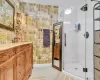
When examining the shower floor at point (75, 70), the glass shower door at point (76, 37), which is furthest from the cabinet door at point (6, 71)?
the glass shower door at point (76, 37)

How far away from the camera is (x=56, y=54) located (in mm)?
4902

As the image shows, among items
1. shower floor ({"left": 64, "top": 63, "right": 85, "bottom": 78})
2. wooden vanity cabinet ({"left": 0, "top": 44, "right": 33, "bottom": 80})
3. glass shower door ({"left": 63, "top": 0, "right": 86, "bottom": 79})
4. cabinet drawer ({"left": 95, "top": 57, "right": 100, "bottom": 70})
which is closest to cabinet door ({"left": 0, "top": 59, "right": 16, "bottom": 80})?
wooden vanity cabinet ({"left": 0, "top": 44, "right": 33, "bottom": 80})

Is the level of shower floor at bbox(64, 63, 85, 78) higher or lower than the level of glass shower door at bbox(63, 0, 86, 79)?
lower

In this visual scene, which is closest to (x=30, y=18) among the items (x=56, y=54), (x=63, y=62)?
(x=56, y=54)

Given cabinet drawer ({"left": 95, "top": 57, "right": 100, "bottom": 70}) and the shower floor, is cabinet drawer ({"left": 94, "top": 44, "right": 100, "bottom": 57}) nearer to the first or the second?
cabinet drawer ({"left": 95, "top": 57, "right": 100, "bottom": 70})

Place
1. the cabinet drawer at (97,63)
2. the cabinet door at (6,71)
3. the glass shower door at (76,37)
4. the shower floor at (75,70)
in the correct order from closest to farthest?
the cabinet door at (6,71) → the cabinet drawer at (97,63) → the shower floor at (75,70) → the glass shower door at (76,37)

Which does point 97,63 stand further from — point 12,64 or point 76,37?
point 76,37

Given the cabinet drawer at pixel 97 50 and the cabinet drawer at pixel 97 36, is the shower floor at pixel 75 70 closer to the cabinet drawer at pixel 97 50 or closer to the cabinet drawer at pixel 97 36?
the cabinet drawer at pixel 97 50

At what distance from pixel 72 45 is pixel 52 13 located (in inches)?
66.2

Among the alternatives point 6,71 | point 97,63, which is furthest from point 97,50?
point 6,71

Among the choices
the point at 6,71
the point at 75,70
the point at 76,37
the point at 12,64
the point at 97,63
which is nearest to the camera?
the point at 6,71

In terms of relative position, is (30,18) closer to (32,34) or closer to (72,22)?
(32,34)

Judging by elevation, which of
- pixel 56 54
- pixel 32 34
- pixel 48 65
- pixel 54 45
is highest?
pixel 32 34

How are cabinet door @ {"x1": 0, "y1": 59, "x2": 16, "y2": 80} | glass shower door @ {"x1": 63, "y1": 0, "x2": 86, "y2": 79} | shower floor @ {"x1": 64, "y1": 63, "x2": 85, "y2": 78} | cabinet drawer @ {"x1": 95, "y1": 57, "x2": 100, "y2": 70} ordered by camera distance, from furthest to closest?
glass shower door @ {"x1": 63, "y1": 0, "x2": 86, "y2": 79} → shower floor @ {"x1": 64, "y1": 63, "x2": 85, "y2": 78} → cabinet drawer @ {"x1": 95, "y1": 57, "x2": 100, "y2": 70} → cabinet door @ {"x1": 0, "y1": 59, "x2": 16, "y2": 80}
